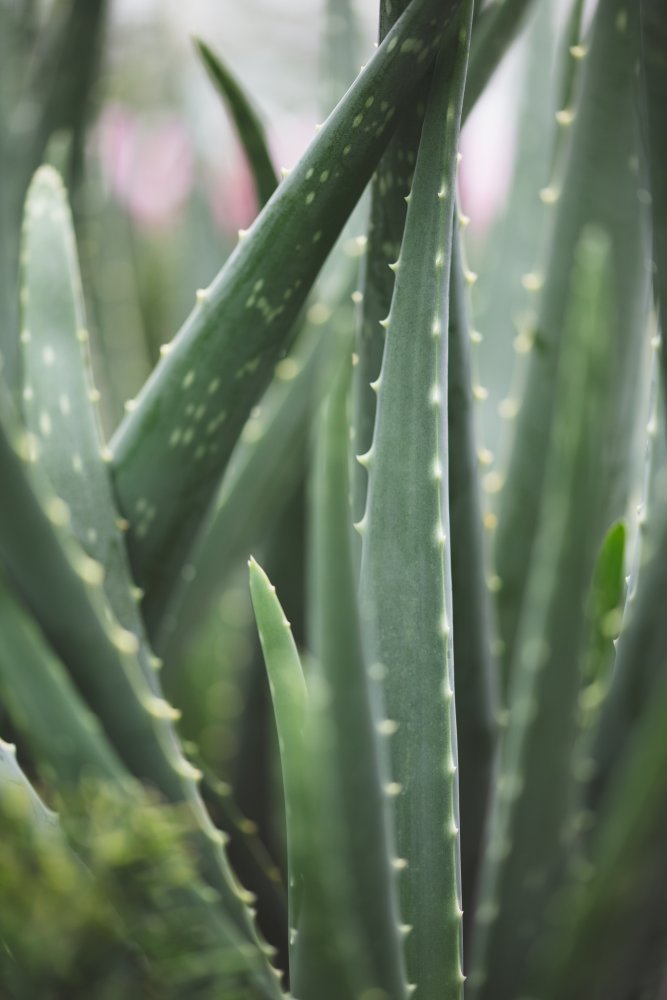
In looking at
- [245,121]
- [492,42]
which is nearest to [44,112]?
[245,121]

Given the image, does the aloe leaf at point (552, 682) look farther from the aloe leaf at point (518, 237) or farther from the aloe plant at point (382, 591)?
the aloe leaf at point (518, 237)

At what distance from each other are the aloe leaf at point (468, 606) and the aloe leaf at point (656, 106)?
9 cm

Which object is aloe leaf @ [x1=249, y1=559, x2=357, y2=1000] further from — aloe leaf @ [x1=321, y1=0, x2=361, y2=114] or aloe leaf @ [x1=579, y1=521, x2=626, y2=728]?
aloe leaf @ [x1=321, y1=0, x2=361, y2=114]

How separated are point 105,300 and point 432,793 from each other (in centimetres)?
49

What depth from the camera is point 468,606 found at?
36 centimetres

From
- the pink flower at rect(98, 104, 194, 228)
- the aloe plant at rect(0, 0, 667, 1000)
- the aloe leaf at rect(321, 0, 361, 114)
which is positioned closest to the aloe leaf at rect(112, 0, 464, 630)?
the aloe plant at rect(0, 0, 667, 1000)

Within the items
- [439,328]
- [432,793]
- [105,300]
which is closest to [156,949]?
[432,793]

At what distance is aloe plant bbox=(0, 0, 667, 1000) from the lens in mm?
249

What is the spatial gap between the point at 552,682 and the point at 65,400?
0.20 meters

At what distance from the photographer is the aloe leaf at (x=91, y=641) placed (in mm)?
296

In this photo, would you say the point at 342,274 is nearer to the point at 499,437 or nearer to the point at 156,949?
the point at 499,437

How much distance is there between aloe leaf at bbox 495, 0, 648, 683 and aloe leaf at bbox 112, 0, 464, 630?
13 centimetres

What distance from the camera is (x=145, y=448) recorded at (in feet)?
1.20

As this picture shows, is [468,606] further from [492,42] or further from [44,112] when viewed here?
[44,112]
